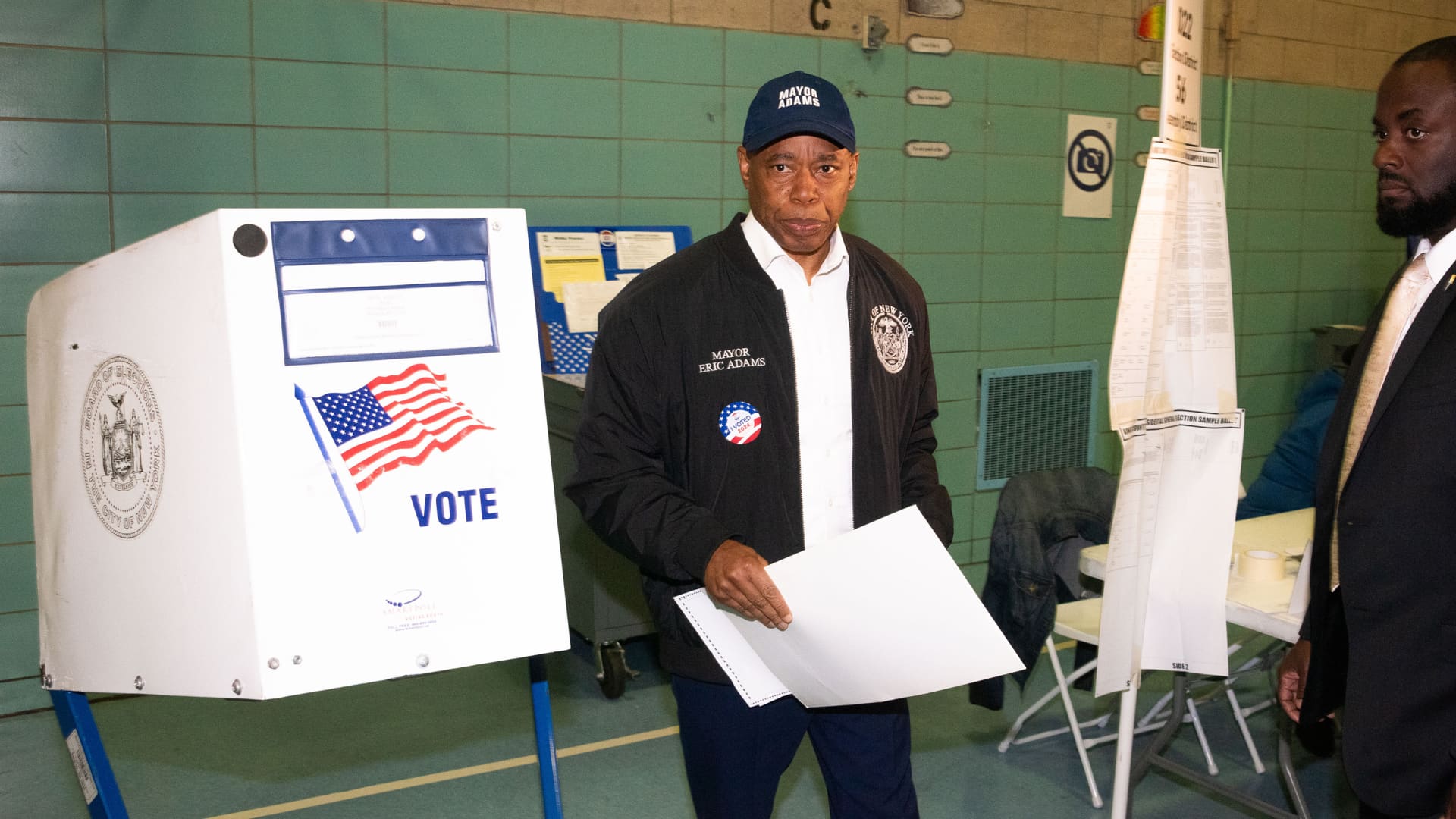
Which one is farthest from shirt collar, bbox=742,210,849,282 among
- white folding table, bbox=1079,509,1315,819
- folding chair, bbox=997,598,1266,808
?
folding chair, bbox=997,598,1266,808

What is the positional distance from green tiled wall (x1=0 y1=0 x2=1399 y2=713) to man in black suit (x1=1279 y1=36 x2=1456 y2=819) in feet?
9.30

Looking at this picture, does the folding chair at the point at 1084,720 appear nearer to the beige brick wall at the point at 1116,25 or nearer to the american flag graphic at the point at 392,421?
the american flag graphic at the point at 392,421

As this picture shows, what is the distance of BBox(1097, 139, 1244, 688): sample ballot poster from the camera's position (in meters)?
2.22

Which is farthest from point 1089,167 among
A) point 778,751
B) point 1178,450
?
point 778,751

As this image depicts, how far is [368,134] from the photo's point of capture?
387cm

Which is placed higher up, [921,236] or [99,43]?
[99,43]

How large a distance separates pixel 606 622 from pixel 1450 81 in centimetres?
273

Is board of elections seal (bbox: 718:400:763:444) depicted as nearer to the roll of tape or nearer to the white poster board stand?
the white poster board stand

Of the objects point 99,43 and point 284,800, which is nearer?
point 284,800

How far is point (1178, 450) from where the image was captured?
2.29 meters

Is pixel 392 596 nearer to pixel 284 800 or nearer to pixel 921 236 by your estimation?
pixel 284 800

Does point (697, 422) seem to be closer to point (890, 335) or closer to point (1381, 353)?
point (890, 335)

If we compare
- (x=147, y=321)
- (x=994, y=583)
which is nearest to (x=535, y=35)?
(x=994, y=583)

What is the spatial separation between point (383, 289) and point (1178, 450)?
5.21 ft
